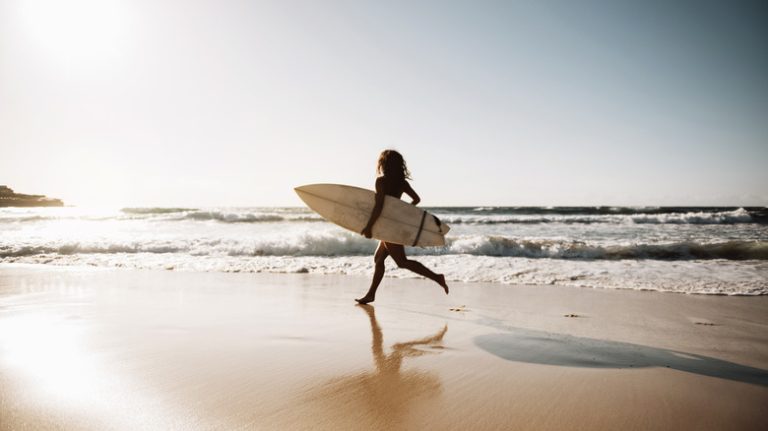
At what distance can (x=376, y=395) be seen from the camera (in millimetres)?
2186

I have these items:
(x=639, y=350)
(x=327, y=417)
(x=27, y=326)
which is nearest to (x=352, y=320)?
(x=327, y=417)

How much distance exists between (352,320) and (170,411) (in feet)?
7.26

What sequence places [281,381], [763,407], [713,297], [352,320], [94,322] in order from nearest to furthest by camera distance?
[763,407], [281,381], [94,322], [352,320], [713,297]

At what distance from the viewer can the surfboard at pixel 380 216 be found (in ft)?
15.5

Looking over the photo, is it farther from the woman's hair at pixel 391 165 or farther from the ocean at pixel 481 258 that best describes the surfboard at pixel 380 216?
the ocean at pixel 481 258

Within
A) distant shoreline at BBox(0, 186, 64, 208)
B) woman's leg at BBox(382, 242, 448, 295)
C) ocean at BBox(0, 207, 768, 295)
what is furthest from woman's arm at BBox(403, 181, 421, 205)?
distant shoreline at BBox(0, 186, 64, 208)

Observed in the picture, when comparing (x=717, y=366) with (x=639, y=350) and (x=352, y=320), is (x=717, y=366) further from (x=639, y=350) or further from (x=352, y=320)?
(x=352, y=320)

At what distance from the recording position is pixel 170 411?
6.31 feet

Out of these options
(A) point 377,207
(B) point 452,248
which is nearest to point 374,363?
(A) point 377,207

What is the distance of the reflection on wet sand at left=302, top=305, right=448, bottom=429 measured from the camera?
6.17 ft

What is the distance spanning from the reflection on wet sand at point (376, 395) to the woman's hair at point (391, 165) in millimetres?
2213

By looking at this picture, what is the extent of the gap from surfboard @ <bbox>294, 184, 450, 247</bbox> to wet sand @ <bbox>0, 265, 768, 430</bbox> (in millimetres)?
842

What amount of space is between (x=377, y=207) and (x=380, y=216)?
0.13 meters

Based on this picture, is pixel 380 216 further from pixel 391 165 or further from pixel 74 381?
pixel 74 381
